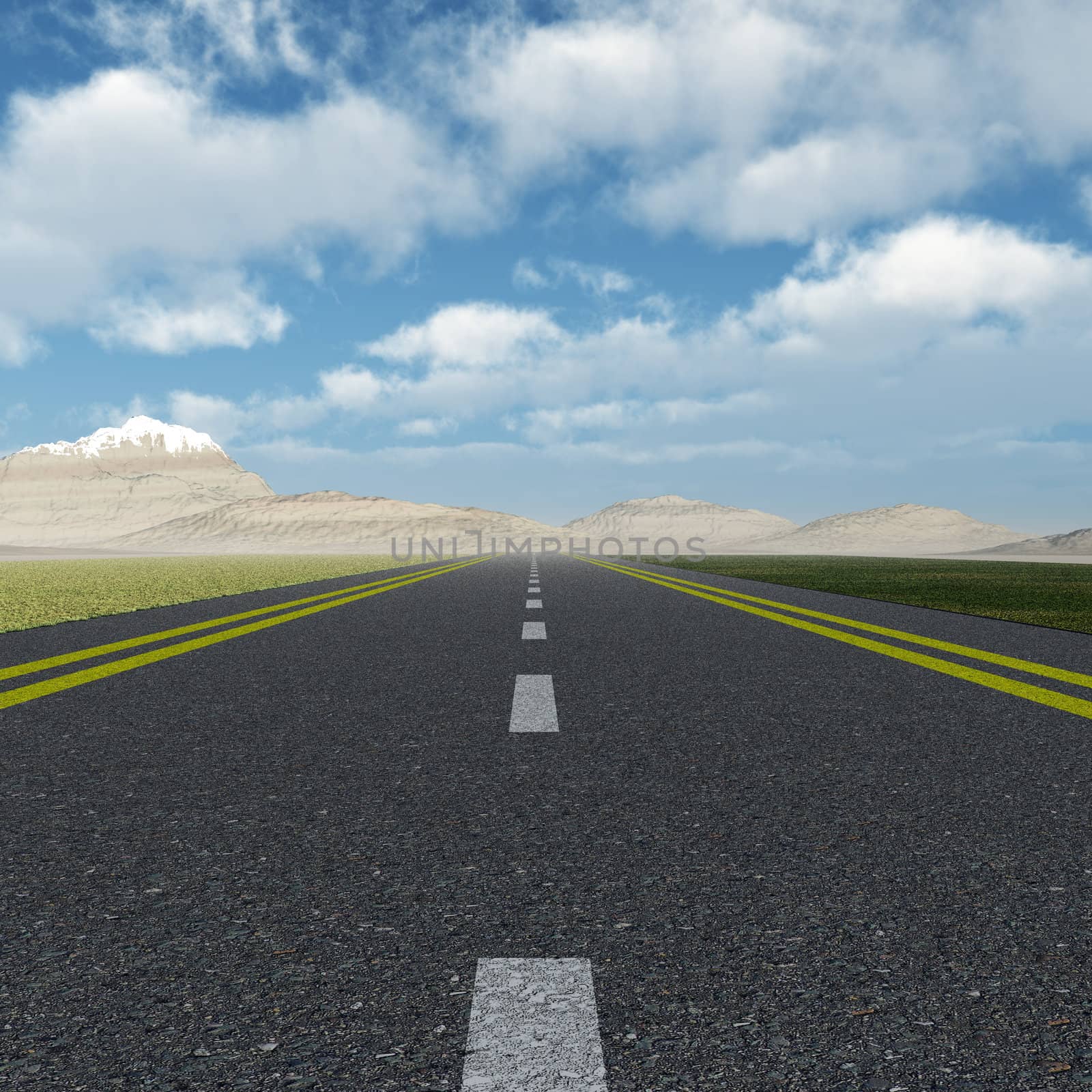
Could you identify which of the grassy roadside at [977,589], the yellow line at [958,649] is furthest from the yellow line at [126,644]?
the grassy roadside at [977,589]

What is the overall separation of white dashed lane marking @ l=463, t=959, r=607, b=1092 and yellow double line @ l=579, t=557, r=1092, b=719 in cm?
519

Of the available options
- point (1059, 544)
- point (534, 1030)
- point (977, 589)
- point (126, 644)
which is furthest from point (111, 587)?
point (1059, 544)

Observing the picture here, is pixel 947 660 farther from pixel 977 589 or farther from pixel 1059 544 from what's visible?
pixel 1059 544

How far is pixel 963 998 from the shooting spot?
2.57m

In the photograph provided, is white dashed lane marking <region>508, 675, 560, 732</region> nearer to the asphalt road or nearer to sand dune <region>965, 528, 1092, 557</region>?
the asphalt road

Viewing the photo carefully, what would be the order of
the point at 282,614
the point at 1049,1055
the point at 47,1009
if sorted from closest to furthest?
the point at 1049,1055 < the point at 47,1009 < the point at 282,614

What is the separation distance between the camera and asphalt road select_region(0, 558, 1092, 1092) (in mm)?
2318

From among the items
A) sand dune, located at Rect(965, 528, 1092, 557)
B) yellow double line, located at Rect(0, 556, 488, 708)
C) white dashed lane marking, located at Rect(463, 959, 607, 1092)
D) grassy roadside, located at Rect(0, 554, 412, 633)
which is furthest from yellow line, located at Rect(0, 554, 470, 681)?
sand dune, located at Rect(965, 528, 1092, 557)

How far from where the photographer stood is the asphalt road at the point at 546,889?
2.32 meters

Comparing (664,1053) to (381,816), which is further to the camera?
(381,816)

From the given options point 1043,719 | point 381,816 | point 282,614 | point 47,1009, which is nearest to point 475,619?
point 282,614

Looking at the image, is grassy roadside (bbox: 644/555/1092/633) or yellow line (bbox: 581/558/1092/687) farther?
grassy roadside (bbox: 644/555/1092/633)

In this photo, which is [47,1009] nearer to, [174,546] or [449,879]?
[449,879]

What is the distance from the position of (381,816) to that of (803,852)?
67.6 inches
